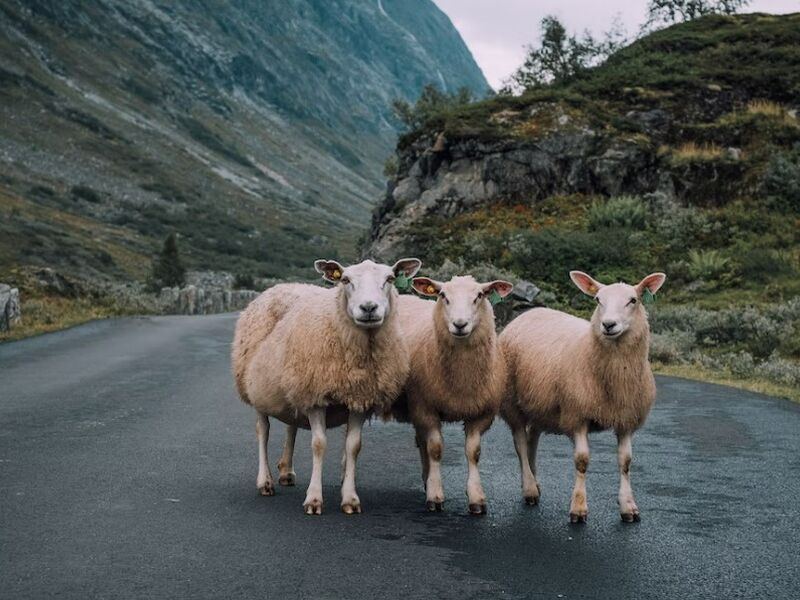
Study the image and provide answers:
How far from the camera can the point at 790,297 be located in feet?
76.5

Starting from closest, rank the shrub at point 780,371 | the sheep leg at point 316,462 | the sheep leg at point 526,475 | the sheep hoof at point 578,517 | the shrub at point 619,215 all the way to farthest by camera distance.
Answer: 1. the sheep hoof at point 578,517
2. the sheep leg at point 316,462
3. the sheep leg at point 526,475
4. the shrub at point 780,371
5. the shrub at point 619,215

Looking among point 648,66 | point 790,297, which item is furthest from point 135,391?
point 648,66

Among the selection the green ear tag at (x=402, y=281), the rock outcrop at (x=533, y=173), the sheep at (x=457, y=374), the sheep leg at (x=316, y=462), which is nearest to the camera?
the sheep leg at (x=316, y=462)

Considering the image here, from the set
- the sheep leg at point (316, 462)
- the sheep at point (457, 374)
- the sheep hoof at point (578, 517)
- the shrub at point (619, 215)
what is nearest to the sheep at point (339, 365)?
the sheep leg at point (316, 462)

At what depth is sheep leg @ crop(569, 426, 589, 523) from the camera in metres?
7.41

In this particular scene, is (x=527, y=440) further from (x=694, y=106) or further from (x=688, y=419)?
(x=694, y=106)

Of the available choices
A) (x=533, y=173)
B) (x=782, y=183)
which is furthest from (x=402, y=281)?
(x=533, y=173)

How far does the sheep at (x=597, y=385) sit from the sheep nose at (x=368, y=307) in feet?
5.39

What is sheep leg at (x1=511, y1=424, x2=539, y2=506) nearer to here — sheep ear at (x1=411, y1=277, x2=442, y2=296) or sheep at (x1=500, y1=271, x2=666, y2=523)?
sheep at (x1=500, y1=271, x2=666, y2=523)

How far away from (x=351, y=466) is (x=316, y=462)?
264mm

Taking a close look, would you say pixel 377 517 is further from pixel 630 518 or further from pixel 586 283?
pixel 586 283

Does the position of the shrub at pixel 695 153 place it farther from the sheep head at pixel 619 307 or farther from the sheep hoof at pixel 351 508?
the sheep hoof at pixel 351 508

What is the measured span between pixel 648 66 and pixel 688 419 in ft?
104

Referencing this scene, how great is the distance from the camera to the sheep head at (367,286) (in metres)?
7.69
